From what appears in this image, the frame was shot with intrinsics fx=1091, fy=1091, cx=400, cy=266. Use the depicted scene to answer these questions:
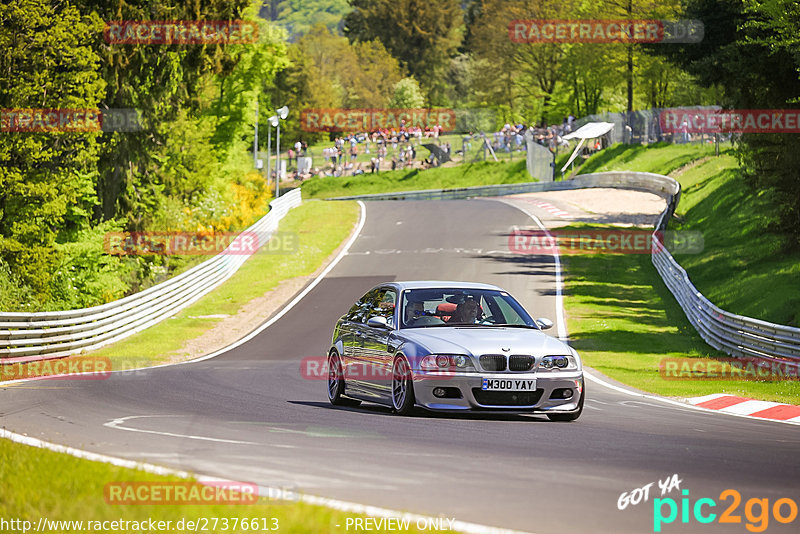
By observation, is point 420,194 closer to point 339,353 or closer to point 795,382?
point 795,382

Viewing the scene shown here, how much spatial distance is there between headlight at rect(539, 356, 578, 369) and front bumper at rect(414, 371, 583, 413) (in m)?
0.08

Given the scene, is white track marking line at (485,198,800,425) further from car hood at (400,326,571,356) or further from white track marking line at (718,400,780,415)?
car hood at (400,326,571,356)

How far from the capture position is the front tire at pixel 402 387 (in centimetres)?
1161

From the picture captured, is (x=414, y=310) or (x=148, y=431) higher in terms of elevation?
(x=414, y=310)

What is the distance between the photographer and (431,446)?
361 inches

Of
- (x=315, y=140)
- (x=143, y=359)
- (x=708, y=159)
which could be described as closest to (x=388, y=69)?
(x=315, y=140)

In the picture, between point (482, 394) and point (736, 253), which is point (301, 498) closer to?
point (482, 394)

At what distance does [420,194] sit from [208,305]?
4228 cm

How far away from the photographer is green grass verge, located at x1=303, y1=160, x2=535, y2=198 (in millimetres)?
80625

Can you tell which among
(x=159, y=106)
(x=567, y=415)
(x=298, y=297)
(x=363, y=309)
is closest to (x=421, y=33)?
(x=159, y=106)

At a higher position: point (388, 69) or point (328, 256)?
point (388, 69)

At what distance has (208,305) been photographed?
34.8 m

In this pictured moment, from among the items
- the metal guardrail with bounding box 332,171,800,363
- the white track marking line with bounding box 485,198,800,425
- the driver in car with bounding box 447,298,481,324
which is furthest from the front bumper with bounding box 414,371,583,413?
the metal guardrail with bounding box 332,171,800,363

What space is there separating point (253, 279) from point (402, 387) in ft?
94.2
